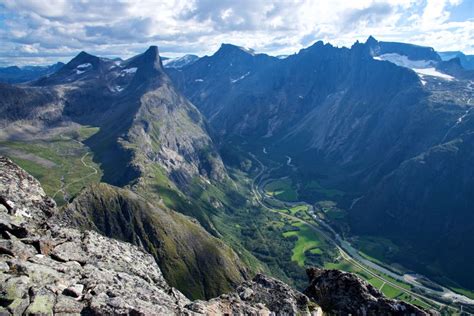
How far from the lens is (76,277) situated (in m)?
30.9

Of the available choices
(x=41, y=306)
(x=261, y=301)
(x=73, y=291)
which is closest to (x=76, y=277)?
(x=73, y=291)

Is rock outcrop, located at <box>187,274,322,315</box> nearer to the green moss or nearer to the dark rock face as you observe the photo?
the dark rock face

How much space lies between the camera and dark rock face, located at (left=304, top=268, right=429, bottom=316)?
4056cm

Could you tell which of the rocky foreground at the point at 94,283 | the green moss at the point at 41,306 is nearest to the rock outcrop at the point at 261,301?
the rocky foreground at the point at 94,283

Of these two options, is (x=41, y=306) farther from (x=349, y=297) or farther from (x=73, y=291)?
(x=349, y=297)

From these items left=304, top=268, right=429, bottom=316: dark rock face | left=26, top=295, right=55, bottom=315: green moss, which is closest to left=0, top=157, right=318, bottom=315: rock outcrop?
left=26, top=295, right=55, bottom=315: green moss

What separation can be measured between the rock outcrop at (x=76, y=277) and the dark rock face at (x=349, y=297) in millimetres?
3787

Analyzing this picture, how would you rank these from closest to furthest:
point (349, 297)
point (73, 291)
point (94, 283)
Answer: point (73, 291)
point (94, 283)
point (349, 297)

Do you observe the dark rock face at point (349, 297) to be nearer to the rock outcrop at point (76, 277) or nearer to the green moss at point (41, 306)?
the rock outcrop at point (76, 277)

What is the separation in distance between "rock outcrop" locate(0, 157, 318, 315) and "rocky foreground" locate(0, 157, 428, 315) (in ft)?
0.21

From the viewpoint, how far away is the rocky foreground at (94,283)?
90.6ft

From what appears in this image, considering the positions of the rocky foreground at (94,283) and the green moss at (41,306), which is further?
the rocky foreground at (94,283)

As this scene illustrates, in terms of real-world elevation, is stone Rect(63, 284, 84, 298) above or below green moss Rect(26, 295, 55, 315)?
below

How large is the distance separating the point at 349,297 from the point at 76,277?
27.3 metres
